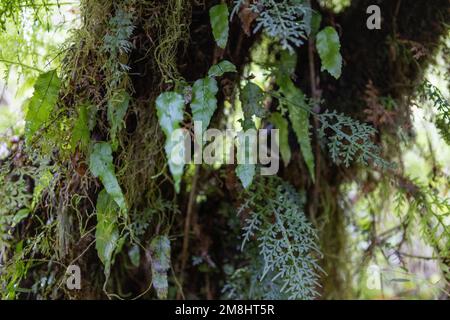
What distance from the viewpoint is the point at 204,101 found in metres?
0.82

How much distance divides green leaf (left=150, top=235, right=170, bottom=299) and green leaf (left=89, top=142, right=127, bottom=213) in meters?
0.17

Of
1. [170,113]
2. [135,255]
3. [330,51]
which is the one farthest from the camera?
[135,255]

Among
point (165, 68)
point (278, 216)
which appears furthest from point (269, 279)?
point (165, 68)

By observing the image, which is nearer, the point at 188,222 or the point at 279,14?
the point at 279,14

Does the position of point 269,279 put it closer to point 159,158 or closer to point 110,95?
point 159,158

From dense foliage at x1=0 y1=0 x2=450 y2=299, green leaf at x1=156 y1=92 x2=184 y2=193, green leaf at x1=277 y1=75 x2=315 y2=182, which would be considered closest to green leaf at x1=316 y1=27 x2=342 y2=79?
dense foliage at x1=0 y1=0 x2=450 y2=299

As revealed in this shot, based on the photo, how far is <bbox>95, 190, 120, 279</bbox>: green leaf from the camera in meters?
0.86

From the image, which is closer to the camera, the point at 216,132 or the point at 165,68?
the point at 165,68

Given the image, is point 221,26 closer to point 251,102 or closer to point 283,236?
point 251,102

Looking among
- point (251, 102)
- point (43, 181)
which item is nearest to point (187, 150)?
point (251, 102)

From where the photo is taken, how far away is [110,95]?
858mm

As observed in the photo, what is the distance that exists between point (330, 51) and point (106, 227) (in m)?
0.48
